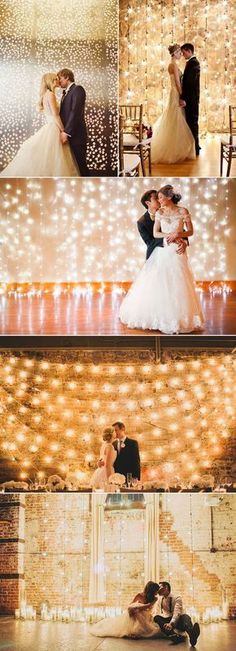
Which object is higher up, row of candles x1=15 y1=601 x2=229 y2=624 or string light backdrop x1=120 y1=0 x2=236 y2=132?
string light backdrop x1=120 y1=0 x2=236 y2=132

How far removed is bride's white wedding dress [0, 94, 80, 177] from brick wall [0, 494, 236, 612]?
1.45 m

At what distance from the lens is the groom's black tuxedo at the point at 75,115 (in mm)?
5941

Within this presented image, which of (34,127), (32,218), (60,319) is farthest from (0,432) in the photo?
(34,127)

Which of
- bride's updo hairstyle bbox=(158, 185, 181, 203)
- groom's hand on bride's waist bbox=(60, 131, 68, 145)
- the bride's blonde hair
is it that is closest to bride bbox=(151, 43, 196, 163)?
bride's updo hairstyle bbox=(158, 185, 181, 203)

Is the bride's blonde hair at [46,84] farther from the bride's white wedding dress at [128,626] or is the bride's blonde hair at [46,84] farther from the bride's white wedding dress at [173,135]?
the bride's white wedding dress at [128,626]

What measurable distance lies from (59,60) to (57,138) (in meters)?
0.33

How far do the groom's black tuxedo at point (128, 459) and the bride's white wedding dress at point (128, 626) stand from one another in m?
0.63

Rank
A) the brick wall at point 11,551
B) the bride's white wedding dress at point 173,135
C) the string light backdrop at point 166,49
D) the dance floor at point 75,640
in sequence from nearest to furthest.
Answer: the bride's white wedding dress at point 173,135 < the string light backdrop at point 166,49 < the dance floor at point 75,640 < the brick wall at point 11,551

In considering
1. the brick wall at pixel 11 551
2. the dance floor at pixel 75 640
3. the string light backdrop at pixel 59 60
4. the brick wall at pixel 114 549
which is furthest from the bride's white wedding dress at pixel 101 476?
the string light backdrop at pixel 59 60

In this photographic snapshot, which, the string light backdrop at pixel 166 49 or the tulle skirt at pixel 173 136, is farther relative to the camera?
the string light backdrop at pixel 166 49

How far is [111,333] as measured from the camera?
6105 mm

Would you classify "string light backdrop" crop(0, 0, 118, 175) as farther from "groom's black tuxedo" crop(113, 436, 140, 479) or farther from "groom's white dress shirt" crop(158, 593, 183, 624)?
"groom's white dress shirt" crop(158, 593, 183, 624)

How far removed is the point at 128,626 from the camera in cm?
621

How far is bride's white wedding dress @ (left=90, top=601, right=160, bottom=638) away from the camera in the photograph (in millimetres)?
6199
